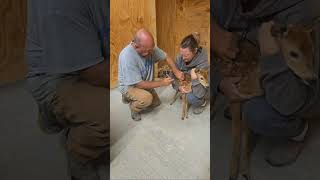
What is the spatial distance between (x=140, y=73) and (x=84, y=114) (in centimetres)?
19

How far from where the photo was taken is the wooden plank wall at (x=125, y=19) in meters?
1.17

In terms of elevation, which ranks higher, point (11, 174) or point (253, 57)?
point (253, 57)

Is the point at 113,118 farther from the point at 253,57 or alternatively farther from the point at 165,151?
the point at 253,57

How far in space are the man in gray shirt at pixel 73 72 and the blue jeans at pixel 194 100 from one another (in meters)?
0.23

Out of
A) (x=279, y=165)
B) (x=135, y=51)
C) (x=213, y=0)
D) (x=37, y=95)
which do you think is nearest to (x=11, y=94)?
(x=37, y=95)

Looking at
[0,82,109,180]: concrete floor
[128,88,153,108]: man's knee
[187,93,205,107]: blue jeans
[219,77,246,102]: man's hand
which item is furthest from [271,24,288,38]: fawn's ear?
[0,82,109,180]: concrete floor

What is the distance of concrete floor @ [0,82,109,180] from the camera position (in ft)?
4.03

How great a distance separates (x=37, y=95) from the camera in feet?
4.00

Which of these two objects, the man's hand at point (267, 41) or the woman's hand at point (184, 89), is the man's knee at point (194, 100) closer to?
the woman's hand at point (184, 89)

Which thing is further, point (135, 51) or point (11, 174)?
point (11, 174)

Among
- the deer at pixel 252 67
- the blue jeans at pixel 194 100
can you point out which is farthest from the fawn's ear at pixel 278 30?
the blue jeans at pixel 194 100

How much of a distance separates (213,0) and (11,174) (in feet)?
2.56

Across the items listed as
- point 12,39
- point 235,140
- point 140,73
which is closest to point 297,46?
point 235,140

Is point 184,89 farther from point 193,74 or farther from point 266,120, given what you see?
point 266,120
